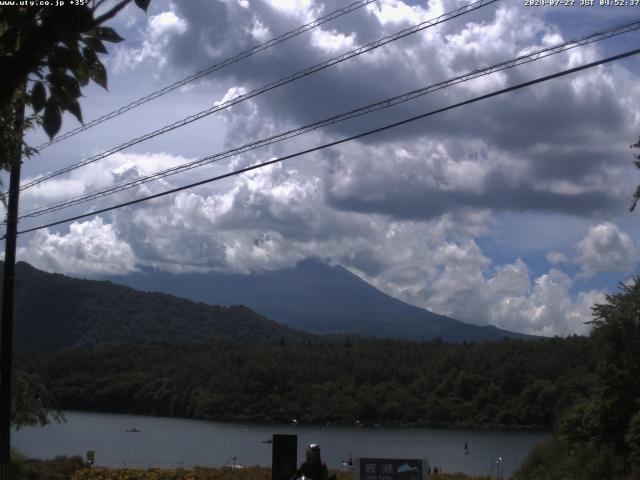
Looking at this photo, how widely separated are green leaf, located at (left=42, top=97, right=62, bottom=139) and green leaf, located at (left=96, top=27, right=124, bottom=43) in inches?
16.4

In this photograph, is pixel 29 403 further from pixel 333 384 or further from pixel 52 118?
pixel 333 384

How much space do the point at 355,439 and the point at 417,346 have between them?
68.5 meters

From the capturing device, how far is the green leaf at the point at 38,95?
4031mm

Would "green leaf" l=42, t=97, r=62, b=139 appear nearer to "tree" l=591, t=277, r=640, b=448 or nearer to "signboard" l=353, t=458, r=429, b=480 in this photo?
"signboard" l=353, t=458, r=429, b=480

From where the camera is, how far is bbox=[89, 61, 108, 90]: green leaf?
13.9 feet

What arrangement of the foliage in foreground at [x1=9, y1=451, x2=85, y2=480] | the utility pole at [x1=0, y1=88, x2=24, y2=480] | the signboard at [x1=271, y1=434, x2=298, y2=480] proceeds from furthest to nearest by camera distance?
the foliage in foreground at [x1=9, y1=451, x2=85, y2=480] < the utility pole at [x1=0, y1=88, x2=24, y2=480] < the signboard at [x1=271, y1=434, x2=298, y2=480]

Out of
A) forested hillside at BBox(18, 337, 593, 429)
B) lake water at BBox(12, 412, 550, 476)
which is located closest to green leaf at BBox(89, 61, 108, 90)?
lake water at BBox(12, 412, 550, 476)

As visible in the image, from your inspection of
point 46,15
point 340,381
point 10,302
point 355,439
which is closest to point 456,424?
point 340,381

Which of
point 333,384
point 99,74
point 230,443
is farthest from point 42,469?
point 333,384

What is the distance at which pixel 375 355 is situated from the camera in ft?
459

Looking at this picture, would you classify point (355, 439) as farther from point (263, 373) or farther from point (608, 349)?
point (608, 349)

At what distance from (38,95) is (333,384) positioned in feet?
407

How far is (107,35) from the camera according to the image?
4.23m

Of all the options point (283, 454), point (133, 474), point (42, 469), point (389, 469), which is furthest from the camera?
point (42, 469)
